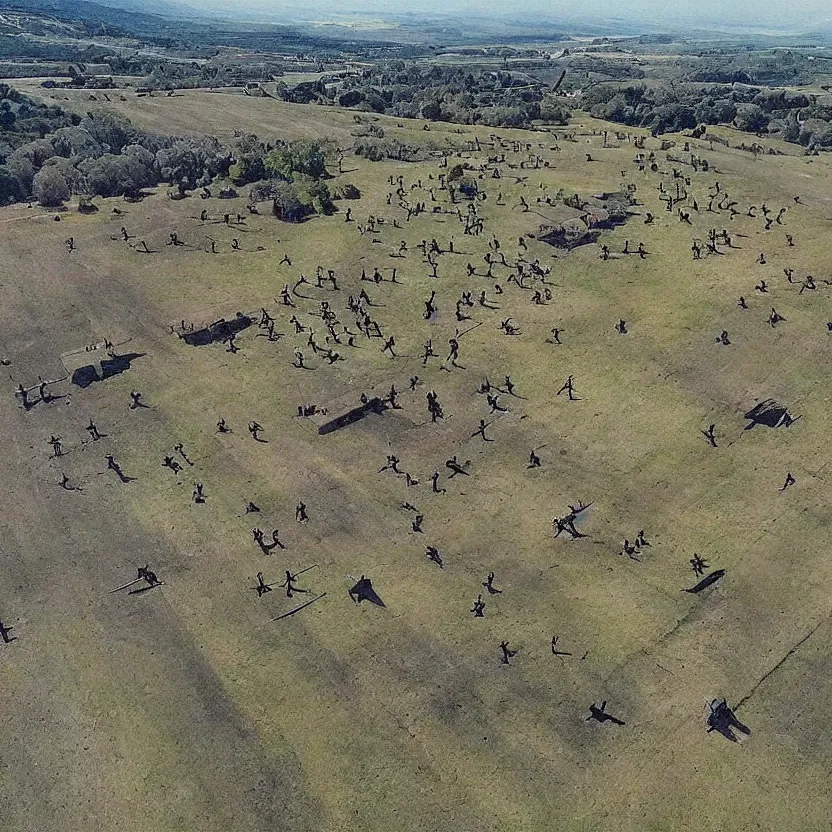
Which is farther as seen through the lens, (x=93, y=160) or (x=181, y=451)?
(x=93, y=160)

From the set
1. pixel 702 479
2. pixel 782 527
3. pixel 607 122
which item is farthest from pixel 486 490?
pixel 607 122

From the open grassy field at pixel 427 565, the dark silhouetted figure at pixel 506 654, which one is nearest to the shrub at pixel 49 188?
the open grassy field at pixel 427 565

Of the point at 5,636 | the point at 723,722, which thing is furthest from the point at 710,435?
the point at 5,636

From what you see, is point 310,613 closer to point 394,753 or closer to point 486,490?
point 394,753

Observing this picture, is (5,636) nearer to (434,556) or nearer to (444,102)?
(434,556)

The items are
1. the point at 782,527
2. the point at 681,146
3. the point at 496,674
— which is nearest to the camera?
the point at 496,674
